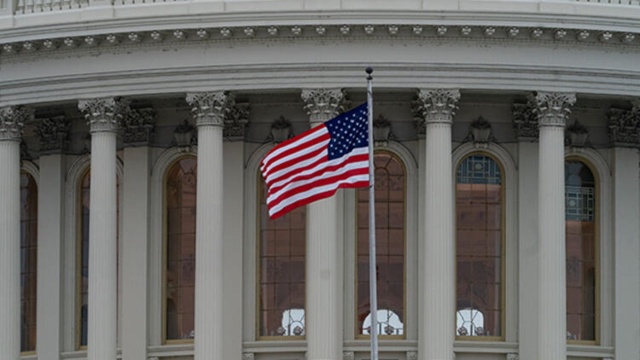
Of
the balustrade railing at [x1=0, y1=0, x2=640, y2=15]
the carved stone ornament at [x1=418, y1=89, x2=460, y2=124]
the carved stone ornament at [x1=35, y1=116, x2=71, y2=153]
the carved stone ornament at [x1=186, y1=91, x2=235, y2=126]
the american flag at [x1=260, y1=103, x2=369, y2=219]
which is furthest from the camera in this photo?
the carved stone ornament at [x1=35, y1=116, x2=71, y2=153]

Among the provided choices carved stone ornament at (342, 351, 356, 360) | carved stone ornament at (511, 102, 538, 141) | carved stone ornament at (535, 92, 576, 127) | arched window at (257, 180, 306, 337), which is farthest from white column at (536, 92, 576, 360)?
arched window at (257, 180, 306, 337)

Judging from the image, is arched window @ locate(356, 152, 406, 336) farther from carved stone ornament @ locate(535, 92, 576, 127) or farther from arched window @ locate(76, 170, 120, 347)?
arched window @ locate(76, 170, 120, 347)

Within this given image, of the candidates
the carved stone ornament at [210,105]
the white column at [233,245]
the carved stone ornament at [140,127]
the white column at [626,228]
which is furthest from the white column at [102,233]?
the white column at [626,228]

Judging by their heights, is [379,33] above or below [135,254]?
above

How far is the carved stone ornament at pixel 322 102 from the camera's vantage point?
59.6 m

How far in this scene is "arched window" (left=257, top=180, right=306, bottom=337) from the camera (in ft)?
205

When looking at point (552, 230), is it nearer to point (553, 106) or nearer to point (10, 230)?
point (553, 106)

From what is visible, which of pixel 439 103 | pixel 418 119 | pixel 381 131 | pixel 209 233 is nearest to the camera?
pixel 439 103

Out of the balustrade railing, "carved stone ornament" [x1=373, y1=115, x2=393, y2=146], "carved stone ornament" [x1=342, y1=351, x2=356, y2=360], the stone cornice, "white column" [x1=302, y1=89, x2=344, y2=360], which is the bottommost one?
"carved stone ornament" [x1=342, y1=351, x2=356, y2=360]

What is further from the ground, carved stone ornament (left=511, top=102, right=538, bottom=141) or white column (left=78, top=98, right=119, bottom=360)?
carved stone ornament (left=511, top=102, right=538, bottom=141)

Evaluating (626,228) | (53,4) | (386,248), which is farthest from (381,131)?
(53,4)

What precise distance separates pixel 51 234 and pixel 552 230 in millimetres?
14425

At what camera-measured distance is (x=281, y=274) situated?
62656 mm

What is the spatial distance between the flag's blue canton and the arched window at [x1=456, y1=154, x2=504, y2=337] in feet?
42.7
